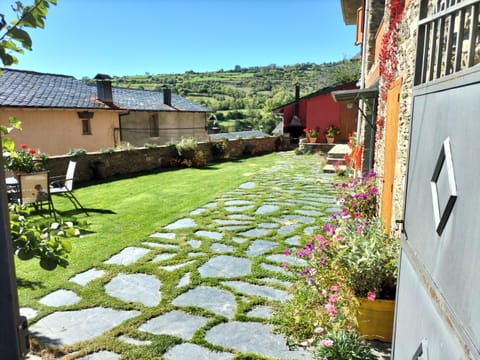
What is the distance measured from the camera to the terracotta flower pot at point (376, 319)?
277 cm

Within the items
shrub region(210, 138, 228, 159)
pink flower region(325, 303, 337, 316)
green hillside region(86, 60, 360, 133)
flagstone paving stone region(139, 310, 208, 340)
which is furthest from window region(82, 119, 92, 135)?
green hillside region(86, 60, 360, 133)

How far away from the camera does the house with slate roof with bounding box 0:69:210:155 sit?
48.0 ft

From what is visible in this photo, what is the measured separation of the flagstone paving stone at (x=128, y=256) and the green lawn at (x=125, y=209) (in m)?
0.12

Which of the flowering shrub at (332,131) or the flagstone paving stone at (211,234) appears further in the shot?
the flowering shrub at (332,131)

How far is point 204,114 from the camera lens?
90.5 ft

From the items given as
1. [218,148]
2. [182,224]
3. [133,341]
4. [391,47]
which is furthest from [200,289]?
[218,148]

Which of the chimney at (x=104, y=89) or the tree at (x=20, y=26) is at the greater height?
the chimney at (x=104, y=89)

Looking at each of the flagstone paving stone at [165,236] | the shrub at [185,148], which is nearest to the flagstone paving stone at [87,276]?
the flagstone paving stone at [165,236]

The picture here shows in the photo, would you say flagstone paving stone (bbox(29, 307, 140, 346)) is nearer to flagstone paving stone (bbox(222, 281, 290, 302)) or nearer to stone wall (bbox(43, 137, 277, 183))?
flagstone paving stone (bbox(222, 281, 290, 302))

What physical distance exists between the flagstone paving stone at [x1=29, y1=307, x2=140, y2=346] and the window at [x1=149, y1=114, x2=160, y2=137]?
68.1 ft

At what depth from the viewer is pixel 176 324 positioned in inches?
122

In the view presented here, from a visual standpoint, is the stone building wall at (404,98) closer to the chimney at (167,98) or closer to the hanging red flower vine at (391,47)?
the hanging red flower vine at (391,47)

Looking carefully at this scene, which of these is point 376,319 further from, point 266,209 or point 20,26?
point 266,209

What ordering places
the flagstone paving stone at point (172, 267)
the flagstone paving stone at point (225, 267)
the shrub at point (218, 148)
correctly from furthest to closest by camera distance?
1. the shrub at point (218, 148)
2. the flagstone paving stone at point (172, 267)
3. the flagstone paving stone at point (225, 267)
